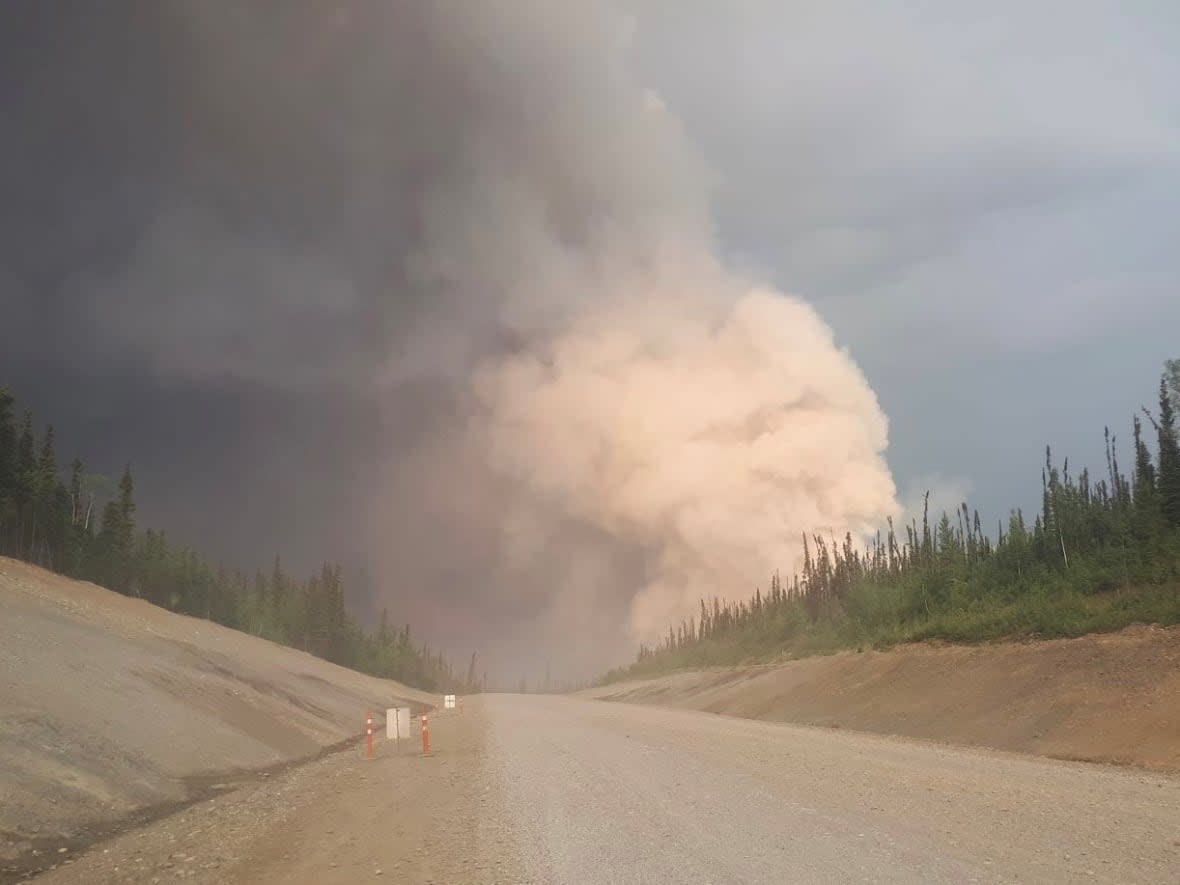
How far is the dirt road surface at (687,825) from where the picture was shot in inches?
374

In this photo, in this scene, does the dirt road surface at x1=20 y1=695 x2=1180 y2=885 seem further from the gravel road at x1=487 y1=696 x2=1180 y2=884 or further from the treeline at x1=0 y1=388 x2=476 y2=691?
the treeline at x1=0 y1=388 x2=476 y2=691

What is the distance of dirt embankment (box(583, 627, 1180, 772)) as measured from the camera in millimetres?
21375

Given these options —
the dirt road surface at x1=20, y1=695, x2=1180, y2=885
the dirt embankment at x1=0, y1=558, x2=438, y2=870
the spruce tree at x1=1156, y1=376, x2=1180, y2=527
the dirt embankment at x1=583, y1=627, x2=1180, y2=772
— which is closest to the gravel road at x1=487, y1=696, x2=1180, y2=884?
the dirt road surface at x1=20, y1=695, x2=1180, y2=885

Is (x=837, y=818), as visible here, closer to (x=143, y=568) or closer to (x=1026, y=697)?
(x=1026, y=697)

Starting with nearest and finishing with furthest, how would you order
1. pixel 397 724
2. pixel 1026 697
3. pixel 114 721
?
pixel 114 721 < pixel 1026 697 < pixel 397 724

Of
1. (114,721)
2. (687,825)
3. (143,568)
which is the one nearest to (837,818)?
(687,825)

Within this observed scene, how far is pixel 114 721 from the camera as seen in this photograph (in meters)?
20.3

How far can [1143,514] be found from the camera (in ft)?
119

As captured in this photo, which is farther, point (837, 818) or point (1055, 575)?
point (1055, 575)

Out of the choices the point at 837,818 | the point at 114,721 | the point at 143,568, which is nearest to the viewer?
the point at 837,818

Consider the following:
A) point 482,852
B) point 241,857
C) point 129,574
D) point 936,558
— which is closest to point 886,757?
point 482,852

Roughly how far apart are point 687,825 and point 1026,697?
63.3 feet

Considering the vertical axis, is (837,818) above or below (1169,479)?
below

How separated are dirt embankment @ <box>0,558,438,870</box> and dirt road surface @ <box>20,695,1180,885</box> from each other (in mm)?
1351
